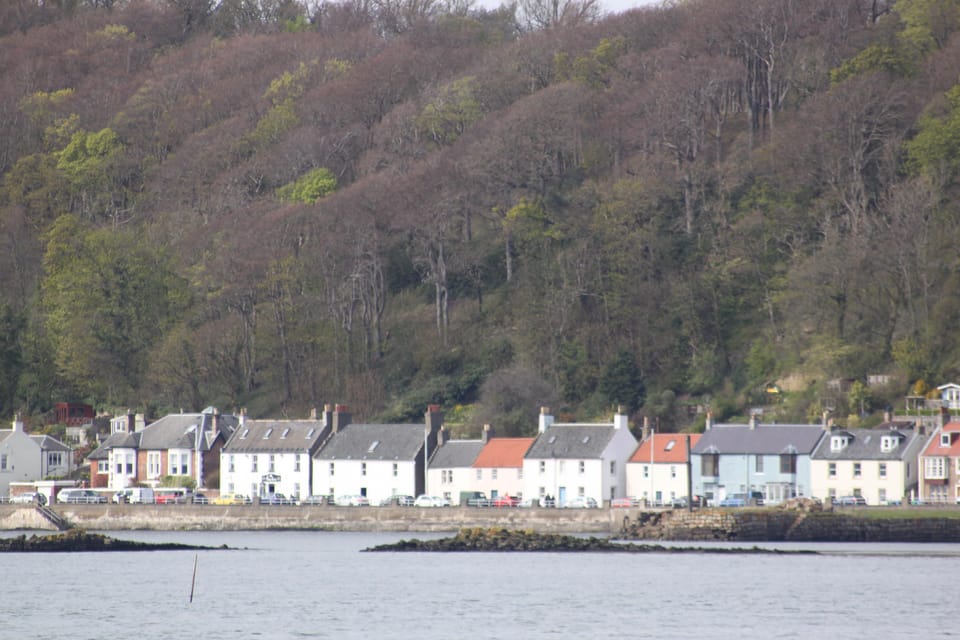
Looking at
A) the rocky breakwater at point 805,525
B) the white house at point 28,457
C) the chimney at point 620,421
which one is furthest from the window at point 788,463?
the white house at point 28,457

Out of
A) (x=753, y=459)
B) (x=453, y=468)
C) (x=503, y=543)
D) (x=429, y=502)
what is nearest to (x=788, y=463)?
(x=753, y=459)

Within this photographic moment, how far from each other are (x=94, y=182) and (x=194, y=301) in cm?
3001

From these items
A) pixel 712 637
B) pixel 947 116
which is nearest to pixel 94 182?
pixel 947 116

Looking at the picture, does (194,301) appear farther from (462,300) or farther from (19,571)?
(19,571)

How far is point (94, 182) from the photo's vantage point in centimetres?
14325

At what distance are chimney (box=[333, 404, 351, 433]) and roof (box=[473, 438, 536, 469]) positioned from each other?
9040mm

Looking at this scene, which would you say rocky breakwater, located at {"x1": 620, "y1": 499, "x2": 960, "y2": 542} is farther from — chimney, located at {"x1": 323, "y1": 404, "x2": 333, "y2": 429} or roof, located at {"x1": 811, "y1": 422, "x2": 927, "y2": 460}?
chimney, located at {"x1": 323, "y1": 404, "x2": 333, "y2": 429}

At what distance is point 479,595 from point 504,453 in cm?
2956

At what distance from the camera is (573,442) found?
8750 cm

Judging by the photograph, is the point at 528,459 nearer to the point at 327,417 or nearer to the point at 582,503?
the point at 582,503

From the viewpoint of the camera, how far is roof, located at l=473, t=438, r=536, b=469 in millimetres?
88688

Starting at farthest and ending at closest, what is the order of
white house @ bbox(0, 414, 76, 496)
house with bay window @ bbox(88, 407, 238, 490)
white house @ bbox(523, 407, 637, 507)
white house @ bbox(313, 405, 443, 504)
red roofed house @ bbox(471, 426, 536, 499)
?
white house @ bbox(0, 414, 76, 496)
house with bay window @ bbox(88, 407, 238, 490)
white house @ bbox(313, 405, 443, 504)
red roofed house @ bbox(471, 426, 536, 499)
white house @ bbox(523, 407, 637, 507)

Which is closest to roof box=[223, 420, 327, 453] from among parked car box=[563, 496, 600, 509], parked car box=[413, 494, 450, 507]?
parked car box=[413, 494, 450, 507]

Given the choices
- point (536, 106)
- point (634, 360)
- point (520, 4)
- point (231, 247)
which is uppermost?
point (520, 4)
